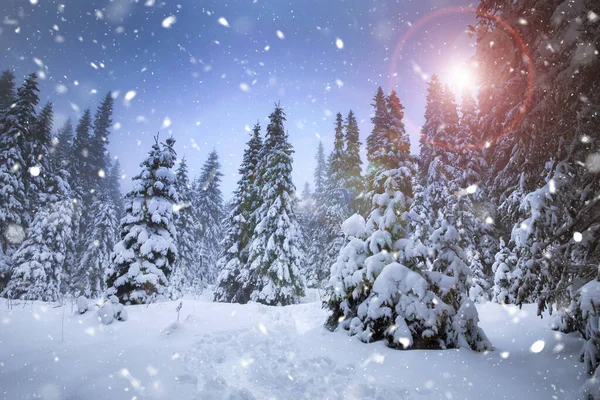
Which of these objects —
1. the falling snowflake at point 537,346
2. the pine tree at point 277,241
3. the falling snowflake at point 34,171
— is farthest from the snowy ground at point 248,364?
the falling snowflake at point 34,171

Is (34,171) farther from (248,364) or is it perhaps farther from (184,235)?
(248,364)

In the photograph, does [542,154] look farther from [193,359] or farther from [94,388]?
[94,388]

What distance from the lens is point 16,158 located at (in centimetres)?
2045

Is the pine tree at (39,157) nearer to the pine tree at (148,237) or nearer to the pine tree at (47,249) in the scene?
the pine tree at (47,249)

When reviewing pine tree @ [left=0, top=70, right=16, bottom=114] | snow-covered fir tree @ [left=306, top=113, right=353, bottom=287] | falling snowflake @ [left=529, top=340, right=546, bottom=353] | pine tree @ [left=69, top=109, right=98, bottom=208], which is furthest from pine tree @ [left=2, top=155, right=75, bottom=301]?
falling snowflake @ [left=529, top=340, right=546, bottom=353]

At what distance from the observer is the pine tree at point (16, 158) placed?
19922 millimetres

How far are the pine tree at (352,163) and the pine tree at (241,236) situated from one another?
7753 mm

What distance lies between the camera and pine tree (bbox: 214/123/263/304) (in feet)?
62.5

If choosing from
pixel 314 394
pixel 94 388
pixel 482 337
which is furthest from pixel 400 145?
pixel 94 388

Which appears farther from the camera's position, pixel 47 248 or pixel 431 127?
pixel 47 248

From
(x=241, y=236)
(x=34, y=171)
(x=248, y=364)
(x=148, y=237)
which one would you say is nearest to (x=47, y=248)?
(x=34, y=171)

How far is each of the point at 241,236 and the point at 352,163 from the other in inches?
449

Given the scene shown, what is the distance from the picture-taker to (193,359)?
583 centimetres

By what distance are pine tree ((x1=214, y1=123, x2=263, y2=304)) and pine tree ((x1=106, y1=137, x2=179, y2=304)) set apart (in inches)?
197
